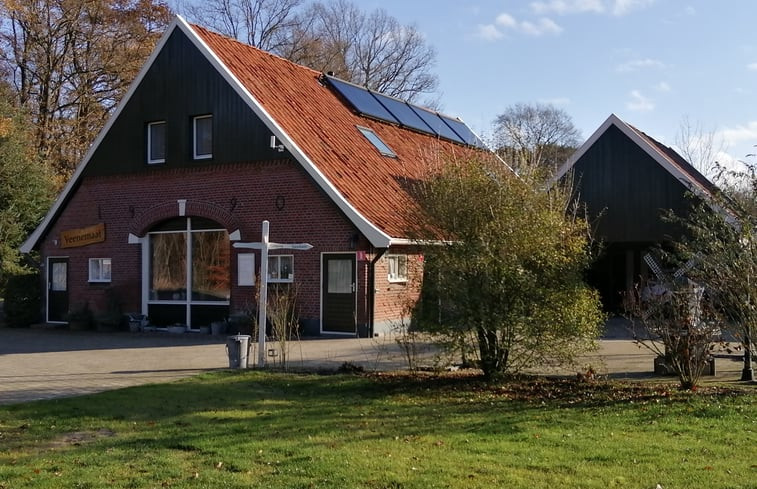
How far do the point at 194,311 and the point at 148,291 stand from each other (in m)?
1.77

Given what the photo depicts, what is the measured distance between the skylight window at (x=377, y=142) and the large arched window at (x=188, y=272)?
5.18 metres

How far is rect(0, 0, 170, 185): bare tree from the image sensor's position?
114 feet

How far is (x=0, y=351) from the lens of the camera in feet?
56.3

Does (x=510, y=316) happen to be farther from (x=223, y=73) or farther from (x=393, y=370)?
(x=223, y=73)

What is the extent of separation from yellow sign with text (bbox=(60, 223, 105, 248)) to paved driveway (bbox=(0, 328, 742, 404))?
11.9 ft

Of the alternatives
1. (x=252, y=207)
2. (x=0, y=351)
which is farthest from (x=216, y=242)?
(x=0, y=351)

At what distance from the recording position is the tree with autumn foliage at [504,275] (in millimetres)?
10906

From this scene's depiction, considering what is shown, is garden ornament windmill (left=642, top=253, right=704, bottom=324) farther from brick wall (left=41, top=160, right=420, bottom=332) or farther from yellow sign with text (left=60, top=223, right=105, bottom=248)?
yellow sign with text (left=60, top=223, right=105, bottom=248)

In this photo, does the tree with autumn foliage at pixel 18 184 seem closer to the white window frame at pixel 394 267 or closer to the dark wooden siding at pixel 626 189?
the white window frame at pixel 394 267

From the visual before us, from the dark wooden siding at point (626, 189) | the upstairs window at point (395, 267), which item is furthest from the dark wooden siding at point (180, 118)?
the dark wooden siding at point (626, 189)

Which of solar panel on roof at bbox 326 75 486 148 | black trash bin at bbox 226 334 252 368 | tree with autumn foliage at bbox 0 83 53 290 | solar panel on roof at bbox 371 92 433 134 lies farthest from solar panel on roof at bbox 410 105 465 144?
black trash bin at bbox 226 334 252 368

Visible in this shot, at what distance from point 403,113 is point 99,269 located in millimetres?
11112

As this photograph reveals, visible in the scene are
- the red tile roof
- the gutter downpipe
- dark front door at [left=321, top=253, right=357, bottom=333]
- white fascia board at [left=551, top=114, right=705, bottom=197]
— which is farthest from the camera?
white fascia board at [left=551, top=114, right=705, bottom=197]

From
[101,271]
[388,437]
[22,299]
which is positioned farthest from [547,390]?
[22,299]
